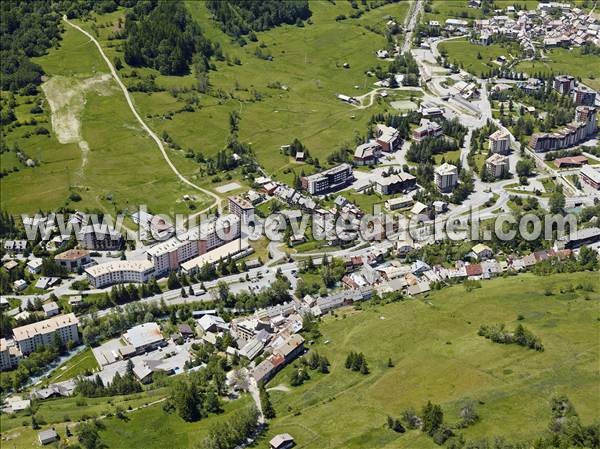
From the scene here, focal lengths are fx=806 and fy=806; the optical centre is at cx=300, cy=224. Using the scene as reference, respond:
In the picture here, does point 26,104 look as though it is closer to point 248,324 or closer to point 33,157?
point 33,157

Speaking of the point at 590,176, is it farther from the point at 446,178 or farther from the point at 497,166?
the point at 446,178

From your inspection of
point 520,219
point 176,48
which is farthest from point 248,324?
point 176,48

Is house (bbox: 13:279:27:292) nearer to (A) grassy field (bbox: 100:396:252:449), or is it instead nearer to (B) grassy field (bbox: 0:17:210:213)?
(B) grassy field (bbox: 0:17:210:213)

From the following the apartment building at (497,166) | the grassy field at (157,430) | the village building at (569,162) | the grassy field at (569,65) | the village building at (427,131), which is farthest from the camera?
the grassy field at (569,65)

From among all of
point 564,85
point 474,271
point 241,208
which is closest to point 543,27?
point 564,85

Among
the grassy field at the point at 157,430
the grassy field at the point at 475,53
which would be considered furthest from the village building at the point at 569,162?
the grassy field at the point at 157,430

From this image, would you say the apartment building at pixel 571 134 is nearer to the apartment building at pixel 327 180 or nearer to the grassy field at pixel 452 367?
the apartment building at pixel 327 180
